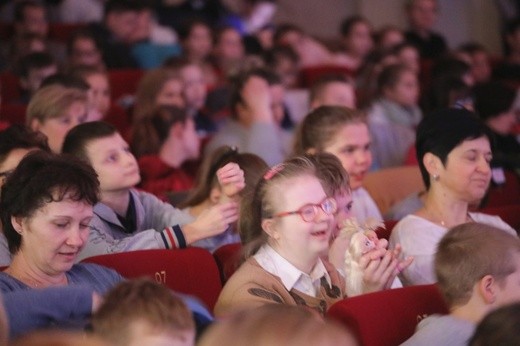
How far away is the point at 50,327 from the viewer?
7.61ft

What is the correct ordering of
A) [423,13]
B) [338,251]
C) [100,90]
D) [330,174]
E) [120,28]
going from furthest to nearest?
[423,13] < [120,28] < [100,90] < [338,251] < [330,174]

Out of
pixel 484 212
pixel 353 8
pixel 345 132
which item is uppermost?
pixel 353 8

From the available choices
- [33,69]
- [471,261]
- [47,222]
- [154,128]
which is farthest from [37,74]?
[471,261]

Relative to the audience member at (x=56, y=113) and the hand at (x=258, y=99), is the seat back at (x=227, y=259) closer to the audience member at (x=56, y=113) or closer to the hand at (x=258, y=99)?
the audience member at (x=56, y=113)

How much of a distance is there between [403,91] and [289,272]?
326 centimetres

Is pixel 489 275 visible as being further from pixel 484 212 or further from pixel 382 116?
pixel 382 116

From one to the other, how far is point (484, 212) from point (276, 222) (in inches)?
44.3

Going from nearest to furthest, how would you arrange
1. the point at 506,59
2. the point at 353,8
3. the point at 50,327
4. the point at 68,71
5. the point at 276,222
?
the point at 50,327 < the point at 276,222 < the point at 68,71 < the point at 506,59 < the point at 353,8

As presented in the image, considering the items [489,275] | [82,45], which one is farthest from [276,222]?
[82,45]

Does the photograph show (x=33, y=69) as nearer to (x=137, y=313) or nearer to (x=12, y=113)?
(x=12, y=113)

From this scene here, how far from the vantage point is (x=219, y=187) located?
3.66 m

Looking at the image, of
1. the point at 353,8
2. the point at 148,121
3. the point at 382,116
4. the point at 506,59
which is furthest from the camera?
the point at 353,8

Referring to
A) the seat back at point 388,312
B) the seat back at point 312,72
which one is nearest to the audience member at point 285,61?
the seat back at point 312,72

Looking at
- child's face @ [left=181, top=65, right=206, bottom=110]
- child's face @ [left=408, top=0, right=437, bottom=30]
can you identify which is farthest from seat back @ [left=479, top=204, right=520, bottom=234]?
child's face @ [left=408, top=0, right=437, bottom=30]
